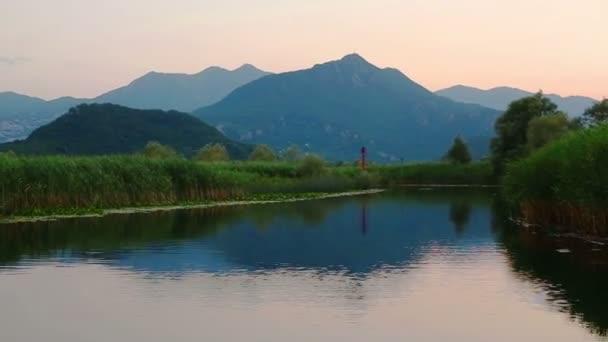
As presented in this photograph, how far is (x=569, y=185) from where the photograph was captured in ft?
131

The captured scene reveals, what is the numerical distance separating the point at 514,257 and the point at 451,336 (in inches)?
617

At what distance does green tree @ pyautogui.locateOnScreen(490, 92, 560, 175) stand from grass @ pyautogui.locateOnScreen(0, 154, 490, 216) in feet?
114

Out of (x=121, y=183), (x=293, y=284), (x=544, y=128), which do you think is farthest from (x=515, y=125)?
(x=293, y=284)

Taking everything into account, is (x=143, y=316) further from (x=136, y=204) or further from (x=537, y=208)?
(x=136, y=204)

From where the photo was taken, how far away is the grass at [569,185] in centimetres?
3747

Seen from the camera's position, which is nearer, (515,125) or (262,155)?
(515,125)

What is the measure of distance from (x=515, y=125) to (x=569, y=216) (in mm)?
75344

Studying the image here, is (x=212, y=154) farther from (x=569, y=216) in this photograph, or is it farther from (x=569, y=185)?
(x=569, y=185)

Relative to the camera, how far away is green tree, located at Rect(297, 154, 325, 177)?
333 ft

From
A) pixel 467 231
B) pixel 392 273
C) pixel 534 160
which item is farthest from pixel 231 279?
pixel 534 160

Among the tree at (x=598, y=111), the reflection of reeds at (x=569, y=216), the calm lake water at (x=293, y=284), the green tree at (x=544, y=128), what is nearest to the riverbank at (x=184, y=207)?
the calm lake water at (x=293, y=284)

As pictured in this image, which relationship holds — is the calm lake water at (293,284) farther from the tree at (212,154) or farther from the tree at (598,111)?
the tree at (598,111)

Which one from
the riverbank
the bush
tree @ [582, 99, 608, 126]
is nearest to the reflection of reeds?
the bush

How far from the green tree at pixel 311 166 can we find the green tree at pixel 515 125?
27254mm
